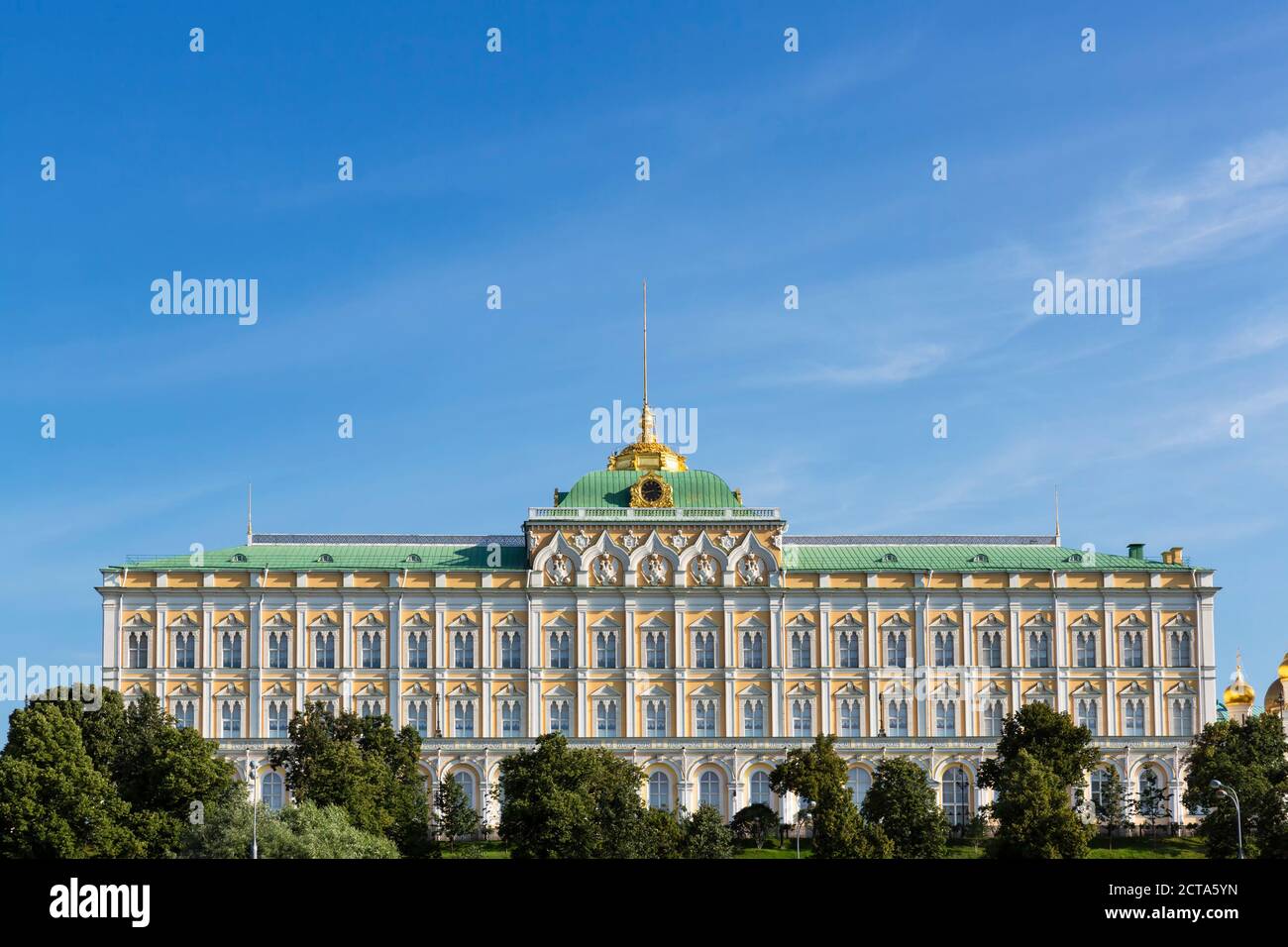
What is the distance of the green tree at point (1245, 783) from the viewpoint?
108 metres

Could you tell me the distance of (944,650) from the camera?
479ft

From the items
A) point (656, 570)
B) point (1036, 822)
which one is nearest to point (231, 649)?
point (656, 570)

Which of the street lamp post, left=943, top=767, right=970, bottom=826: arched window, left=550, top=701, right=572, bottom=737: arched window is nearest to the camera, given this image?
the street lamp post

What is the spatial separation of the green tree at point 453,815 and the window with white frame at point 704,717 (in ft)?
64.2

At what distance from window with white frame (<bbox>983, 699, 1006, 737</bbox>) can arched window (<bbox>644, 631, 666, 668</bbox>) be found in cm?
2340

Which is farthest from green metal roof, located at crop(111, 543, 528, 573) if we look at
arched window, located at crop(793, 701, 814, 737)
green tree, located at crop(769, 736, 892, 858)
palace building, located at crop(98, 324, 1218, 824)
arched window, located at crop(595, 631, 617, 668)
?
green tree, located at crop(769, 736, 892, 858)

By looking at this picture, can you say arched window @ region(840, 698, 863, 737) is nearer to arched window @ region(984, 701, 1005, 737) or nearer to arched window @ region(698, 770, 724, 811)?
arched window @ region(984, 701, 1005, 737)

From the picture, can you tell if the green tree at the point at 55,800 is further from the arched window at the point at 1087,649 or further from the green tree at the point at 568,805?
the arched window at the point at 1087,649

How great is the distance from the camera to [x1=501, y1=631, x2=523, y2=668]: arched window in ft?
475

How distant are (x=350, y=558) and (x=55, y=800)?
47597 mm

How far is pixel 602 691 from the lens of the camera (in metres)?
144
